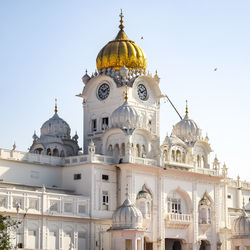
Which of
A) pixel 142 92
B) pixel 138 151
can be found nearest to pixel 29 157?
pixel 138 151

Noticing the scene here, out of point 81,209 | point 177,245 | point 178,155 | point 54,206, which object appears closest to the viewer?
point 54,206

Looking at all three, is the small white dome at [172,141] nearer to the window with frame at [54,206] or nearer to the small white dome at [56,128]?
the small white dome at [56,128]

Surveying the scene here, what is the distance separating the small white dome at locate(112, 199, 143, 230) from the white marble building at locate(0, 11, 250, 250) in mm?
73

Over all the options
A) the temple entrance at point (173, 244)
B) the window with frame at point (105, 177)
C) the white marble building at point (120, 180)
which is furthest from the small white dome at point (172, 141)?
the temple entrance at point (173, 244)

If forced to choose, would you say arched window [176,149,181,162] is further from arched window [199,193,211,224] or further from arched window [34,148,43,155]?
arched window [34,148,43,155]

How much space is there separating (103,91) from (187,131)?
323 inches

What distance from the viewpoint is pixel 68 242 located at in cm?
5956

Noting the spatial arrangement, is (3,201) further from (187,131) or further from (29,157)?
(187,131)

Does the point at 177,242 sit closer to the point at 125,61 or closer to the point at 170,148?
the point at 170,148

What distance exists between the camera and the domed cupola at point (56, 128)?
6906 centimetres

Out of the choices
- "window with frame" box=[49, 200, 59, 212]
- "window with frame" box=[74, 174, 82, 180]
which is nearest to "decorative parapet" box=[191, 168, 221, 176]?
"window with frame" box=[74, 174, 82, 180]

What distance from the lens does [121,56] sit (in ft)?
229

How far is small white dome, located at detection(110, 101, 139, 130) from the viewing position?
6512 centimetres

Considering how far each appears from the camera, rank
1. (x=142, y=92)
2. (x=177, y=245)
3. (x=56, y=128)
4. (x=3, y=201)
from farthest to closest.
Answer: (x=177, y=245) → (x=142, y=92) → (x=56, y=128) → (x=3, y=201)
